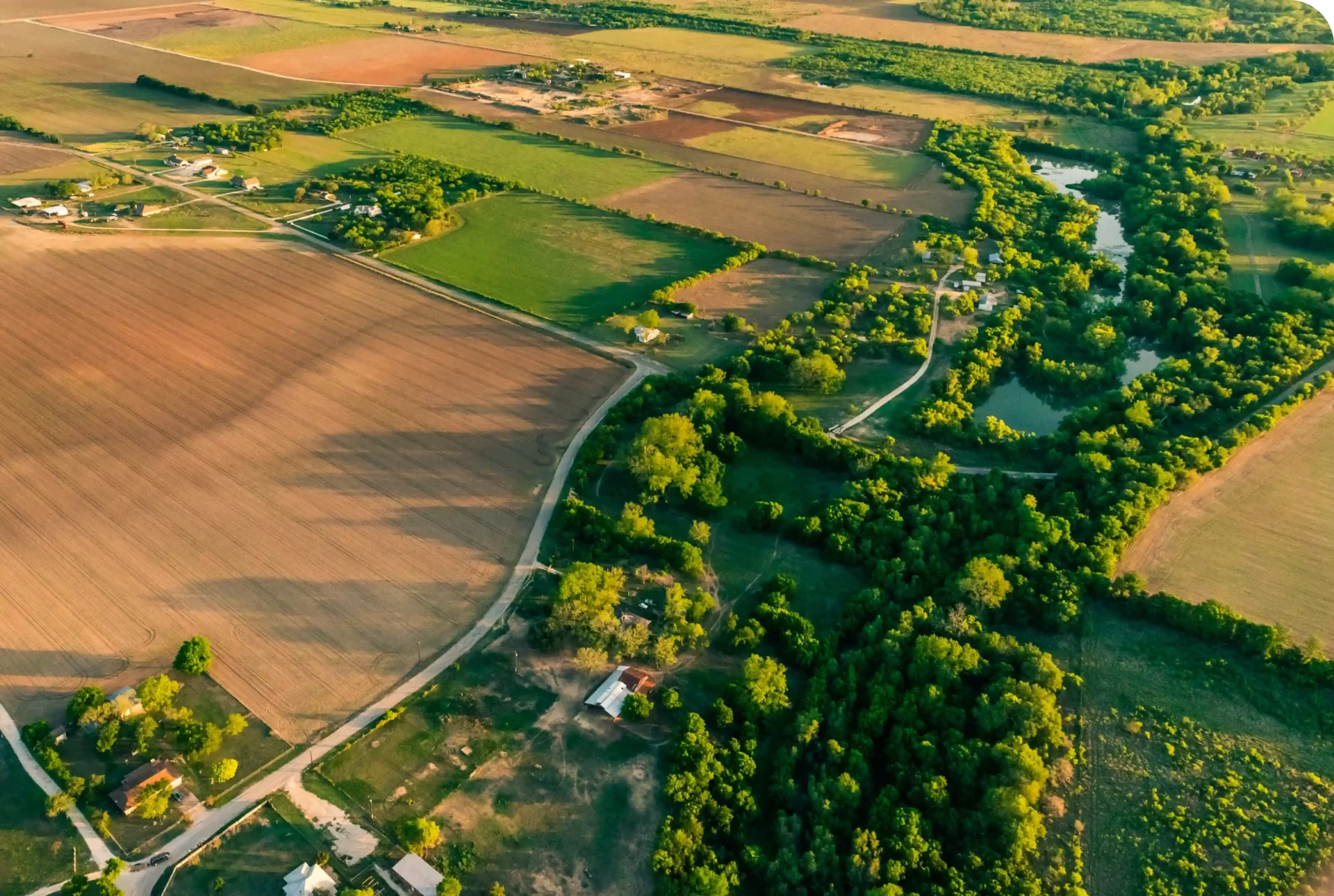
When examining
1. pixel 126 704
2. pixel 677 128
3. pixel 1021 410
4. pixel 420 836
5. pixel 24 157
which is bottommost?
pixel 420 836

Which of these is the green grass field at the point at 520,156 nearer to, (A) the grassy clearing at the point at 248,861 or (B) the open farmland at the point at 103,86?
(B) the open farmland at the point at 103,86

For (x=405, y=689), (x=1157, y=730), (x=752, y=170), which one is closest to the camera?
(x=1157, y=730)

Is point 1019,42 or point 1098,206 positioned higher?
point 1019,42

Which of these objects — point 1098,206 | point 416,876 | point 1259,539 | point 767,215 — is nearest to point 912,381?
point 1259,539

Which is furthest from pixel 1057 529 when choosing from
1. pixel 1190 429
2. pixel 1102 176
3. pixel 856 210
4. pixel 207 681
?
pixel 1102 176

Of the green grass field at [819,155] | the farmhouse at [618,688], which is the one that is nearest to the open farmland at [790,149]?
the green grass field at [819,155]

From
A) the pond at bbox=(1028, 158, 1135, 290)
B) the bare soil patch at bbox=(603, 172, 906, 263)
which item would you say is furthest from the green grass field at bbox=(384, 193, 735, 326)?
the pond at bbox=(1028, 158, 1135, 290)

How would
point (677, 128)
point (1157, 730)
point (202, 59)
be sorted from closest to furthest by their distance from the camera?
point (1157, 730) → point (677, 128) → point (202, 59)

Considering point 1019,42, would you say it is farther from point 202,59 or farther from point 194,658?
point 194,658
